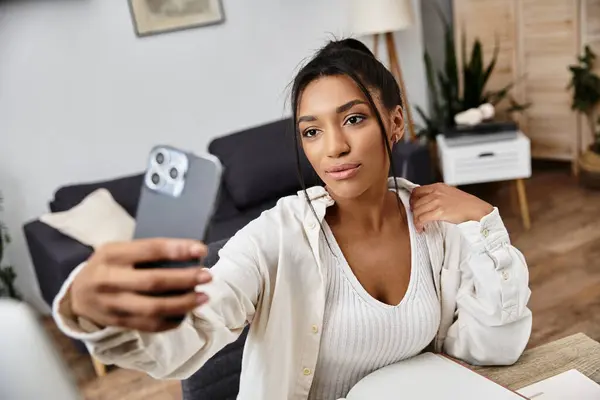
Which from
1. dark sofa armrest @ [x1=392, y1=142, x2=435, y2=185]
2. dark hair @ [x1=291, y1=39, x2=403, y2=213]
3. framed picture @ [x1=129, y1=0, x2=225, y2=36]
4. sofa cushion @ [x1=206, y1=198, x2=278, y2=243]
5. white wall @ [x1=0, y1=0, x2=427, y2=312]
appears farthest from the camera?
framed picture @ [x1=129, y1=0, x2=225, y2=36]

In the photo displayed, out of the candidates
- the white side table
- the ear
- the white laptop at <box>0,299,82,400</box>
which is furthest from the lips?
the white side table

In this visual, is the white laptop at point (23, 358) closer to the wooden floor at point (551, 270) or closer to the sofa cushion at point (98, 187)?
the wooden floor at point (551, 270)

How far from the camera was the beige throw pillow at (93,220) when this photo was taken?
2.49m

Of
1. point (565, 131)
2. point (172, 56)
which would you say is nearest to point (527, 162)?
point (565, 131)

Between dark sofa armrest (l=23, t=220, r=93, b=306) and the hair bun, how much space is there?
165 centimetres

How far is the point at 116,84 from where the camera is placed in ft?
10.8

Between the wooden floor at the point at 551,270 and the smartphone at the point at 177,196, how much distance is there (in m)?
1.37

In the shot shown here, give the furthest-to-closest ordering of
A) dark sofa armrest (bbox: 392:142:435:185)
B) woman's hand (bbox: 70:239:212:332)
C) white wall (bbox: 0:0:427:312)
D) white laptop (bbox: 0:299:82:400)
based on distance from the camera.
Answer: white wall (bbox: 0:0:427:312) → dark sofa armrest (bbox: 392:142:435:185) → woman's hand (bbox: 70:239:212:332) → white laptop (bbox: 0:299:82:400)

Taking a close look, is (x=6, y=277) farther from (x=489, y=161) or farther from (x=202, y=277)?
(x=202, y=277)

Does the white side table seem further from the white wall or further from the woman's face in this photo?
the woman's face

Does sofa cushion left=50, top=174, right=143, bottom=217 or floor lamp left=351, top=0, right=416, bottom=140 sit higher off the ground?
floor lamp left=351, top=0, right=416, bottom=140

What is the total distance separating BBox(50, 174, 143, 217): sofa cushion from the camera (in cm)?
284

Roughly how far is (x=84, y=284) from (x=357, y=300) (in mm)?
562

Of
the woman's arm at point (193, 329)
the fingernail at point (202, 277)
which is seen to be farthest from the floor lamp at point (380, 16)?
the fingernail at point (202, 277)
